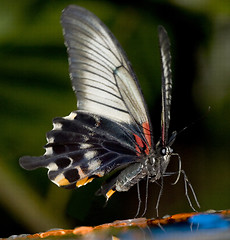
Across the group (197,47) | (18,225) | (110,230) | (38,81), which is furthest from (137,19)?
(110,230)

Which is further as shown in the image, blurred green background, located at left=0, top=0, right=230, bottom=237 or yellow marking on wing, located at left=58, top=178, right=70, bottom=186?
blurred green background, located at left=0, top=0, right=230, bottom=237

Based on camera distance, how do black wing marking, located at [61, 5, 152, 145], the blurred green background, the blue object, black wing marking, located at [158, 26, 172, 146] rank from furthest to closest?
the blurred green background
black wing marking, located at [61, 5, 152, 145]
black wing marking, located at [158, 26, 172, 146]
the blue object

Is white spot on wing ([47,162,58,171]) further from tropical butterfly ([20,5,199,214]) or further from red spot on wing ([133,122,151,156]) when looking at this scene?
red spot on wing ([133,122,151,156])

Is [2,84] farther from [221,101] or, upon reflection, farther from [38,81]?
[221,101]

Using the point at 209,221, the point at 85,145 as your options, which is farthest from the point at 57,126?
the point at 209,221

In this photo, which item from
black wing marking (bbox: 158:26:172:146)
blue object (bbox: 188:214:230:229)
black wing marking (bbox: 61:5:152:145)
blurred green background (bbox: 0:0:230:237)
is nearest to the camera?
blue object (bbox: 188:214:230:229)

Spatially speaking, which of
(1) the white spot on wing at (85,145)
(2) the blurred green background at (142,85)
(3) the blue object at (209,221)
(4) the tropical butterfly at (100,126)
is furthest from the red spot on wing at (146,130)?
(2) the blurred green background at (142,85)

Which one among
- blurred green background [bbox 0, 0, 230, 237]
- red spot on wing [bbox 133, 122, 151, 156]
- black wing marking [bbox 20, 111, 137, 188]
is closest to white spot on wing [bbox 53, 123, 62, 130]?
black wing marking [bbox 20, 111, 137, 188]

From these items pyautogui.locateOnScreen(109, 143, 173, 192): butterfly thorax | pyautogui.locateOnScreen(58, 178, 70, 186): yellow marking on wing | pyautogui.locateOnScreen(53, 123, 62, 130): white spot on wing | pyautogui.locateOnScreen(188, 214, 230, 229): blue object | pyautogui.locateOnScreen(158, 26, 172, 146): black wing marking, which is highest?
pyautogui.locateOnScreen(158, 26, 172, 146): black wing marking
